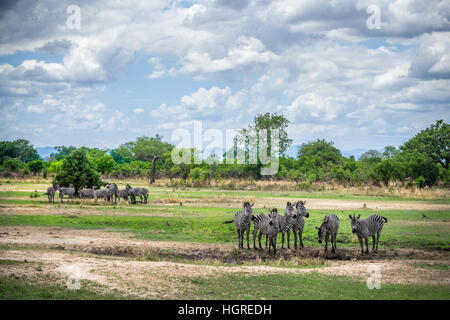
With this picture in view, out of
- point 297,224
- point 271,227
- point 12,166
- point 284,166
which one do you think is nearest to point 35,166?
point 12,166

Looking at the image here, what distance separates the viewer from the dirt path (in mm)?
12155

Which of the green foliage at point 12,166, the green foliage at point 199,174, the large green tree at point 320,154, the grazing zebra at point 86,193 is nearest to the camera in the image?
the grazing zebra at point 86,193

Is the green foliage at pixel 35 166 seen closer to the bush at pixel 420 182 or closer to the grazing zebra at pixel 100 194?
the grazing zebra at pixel 100 194

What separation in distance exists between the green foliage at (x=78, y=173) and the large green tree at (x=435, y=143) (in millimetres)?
49099

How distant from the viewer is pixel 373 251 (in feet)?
58.5

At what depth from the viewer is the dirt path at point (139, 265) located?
1215 centimetres

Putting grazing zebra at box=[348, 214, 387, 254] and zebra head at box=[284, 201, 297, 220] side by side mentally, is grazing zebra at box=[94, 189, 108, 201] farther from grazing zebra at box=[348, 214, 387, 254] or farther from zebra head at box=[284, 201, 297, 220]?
grazing zebra at box=[348, 214, 387, 254]

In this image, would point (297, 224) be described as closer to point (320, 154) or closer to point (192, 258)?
point (192, 258)


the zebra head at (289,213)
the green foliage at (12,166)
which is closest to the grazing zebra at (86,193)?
the zebra head at (289,213)

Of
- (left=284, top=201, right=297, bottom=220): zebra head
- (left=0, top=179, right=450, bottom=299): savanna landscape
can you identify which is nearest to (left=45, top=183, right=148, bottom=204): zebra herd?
(left=0, top=179, right=450, bottom=299): savanna landscape

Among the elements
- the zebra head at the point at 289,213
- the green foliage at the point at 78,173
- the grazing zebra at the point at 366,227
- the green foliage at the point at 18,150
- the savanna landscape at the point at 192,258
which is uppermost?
the green foliage at the point at 18,150

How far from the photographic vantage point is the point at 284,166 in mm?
84625

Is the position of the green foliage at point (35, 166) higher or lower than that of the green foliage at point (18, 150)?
lower
